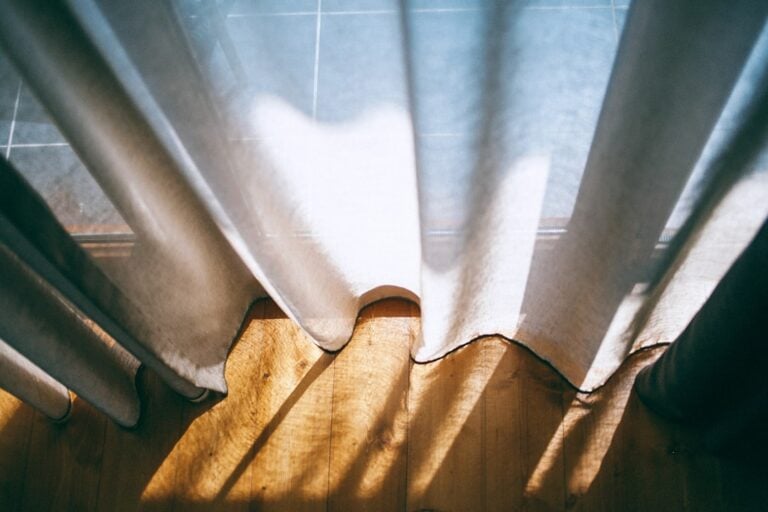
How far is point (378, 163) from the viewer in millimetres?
781

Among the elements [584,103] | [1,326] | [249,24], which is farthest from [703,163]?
[1,326]

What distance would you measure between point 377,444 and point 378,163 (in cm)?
58

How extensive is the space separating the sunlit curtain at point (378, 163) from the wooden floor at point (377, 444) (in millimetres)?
143

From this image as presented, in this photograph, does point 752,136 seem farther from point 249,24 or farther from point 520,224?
point 249,24

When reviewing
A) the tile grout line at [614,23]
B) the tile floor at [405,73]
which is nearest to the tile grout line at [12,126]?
the tile floor at [405,73]

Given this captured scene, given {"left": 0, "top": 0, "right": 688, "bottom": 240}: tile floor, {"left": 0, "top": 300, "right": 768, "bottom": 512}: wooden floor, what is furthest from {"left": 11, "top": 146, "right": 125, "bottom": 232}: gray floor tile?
{"left": 0, "top": 300, "right": 768, "bottom": 512}: wooden floor

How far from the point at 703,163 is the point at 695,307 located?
16.0 inches

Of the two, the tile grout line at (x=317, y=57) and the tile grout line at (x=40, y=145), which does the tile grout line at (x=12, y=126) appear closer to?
the tile grout line at (x=40, y=145)

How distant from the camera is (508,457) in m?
1.09

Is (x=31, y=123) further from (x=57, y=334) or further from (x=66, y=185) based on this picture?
(x=57, y=334)

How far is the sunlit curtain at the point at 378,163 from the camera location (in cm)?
57

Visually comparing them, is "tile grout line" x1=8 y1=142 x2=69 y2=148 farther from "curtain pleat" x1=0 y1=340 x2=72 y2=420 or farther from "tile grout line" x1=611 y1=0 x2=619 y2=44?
"tile grout line" x1=611 y1=0 x2=619 y2=44

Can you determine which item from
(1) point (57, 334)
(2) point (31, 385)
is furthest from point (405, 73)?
(2) point (31, 385)

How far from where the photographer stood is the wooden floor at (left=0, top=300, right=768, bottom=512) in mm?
1065
